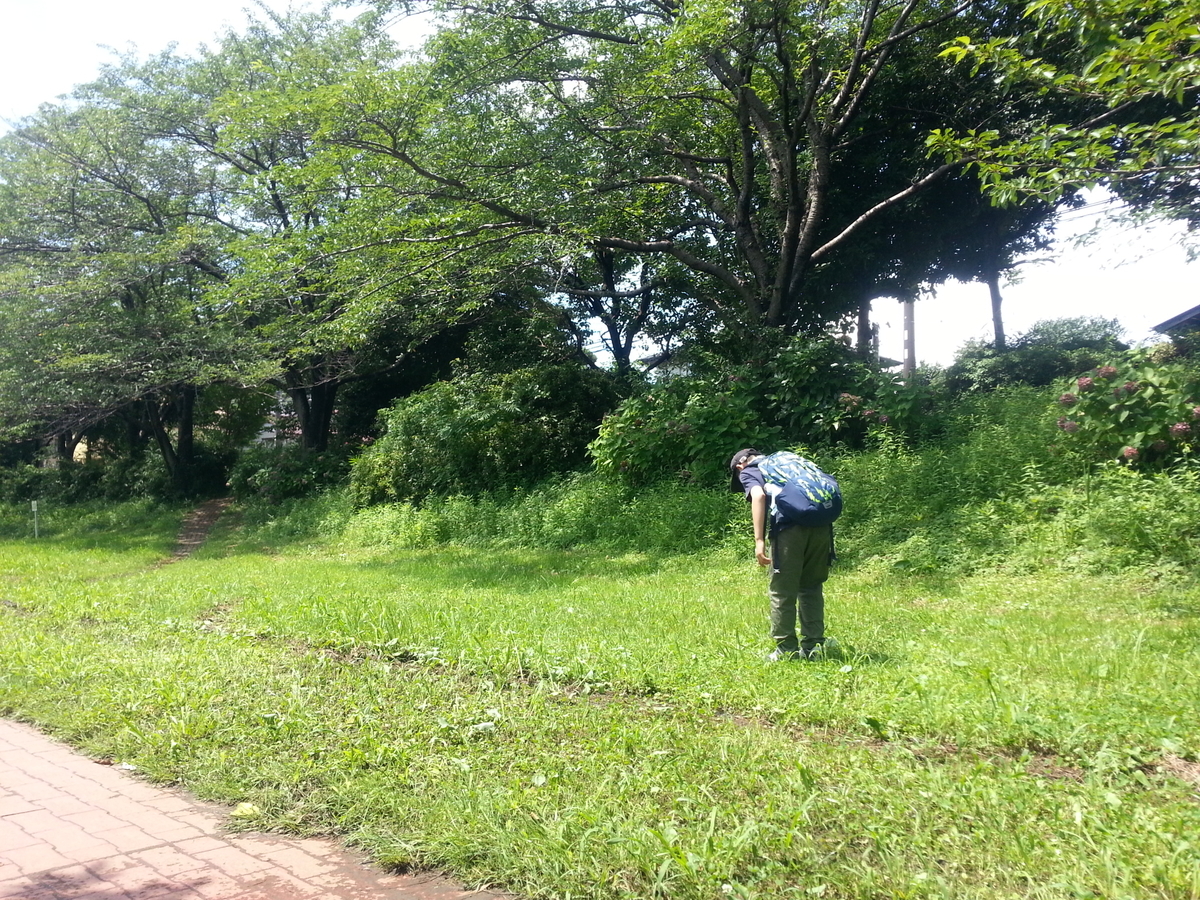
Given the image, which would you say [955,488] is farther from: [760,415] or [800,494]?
[800,494]

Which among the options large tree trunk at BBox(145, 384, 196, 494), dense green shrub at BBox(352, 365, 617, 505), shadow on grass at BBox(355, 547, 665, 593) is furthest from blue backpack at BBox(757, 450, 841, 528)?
large tree trunk at BBox(145, 384, 196, 494)

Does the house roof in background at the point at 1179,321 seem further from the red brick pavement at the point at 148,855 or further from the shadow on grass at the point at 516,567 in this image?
the red brick pavement at the point at 148,855

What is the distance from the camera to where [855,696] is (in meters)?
4.98

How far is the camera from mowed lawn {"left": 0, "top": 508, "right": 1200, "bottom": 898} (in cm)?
332

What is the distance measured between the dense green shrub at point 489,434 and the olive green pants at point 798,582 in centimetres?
1047

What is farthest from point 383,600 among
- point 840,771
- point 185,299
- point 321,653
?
point 185,299

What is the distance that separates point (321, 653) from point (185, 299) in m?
19.2

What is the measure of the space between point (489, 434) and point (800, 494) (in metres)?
11.3

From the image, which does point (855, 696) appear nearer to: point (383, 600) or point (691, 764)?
point (691, 764)

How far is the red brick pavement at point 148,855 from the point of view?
11.6ft

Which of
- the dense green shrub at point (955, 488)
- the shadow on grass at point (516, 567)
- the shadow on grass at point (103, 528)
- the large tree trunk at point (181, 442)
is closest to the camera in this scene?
the dense green shrub at point (955, 488)

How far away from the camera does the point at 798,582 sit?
600 cm

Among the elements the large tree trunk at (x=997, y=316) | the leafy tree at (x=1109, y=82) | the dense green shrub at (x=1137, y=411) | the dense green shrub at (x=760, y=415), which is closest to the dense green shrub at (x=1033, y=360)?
the large tree trunk at (x=997, y=316)

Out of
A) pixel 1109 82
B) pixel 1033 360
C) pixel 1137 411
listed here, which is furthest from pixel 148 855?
pixel 1033 360
